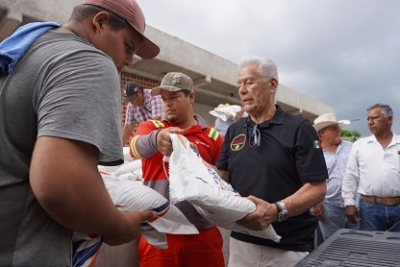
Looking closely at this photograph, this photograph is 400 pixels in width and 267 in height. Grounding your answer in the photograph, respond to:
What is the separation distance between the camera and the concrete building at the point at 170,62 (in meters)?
5.11

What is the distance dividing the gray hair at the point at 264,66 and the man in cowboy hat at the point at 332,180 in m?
2.60

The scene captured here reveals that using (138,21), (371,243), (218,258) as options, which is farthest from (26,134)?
(218,258)

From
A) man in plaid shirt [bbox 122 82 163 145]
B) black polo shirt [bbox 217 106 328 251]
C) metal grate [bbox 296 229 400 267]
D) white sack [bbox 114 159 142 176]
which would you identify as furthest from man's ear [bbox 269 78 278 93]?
man in plaid shirt [bbox 122 82 163 145]

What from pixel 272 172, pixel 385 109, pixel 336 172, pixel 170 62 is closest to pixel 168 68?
pixel 170 62

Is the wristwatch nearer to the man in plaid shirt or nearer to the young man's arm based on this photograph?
the young man's arm

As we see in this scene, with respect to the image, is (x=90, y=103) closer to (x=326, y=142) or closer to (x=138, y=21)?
(x=138, y=21)

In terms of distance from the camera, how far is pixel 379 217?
12.5 feet

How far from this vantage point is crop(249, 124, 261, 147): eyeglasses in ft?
6.89

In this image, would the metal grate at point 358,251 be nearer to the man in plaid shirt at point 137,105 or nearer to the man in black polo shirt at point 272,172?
the man in black polo shirt at point 272,172

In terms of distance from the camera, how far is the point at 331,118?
502 centimetres

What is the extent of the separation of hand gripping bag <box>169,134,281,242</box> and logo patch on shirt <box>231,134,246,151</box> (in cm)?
45

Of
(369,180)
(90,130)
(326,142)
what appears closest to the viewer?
(90,130)

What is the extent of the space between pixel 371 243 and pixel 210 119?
28.5 ft

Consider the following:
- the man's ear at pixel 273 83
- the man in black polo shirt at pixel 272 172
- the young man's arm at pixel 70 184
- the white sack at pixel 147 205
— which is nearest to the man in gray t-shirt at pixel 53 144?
the young man's arm at pixel 70 184
